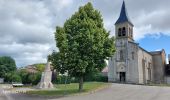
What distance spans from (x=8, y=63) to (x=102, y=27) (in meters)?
76.2

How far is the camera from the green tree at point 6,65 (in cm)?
9454

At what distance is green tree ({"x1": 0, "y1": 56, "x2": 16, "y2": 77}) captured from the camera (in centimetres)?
9454

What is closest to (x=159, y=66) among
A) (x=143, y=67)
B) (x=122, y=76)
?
(x=143, y=67)

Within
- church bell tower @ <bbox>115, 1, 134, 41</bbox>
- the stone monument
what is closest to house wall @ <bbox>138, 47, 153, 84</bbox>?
church bell tower @ <bbox>115, 1, 134, 41</bbox>

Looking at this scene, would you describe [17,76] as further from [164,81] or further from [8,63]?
[164,81]

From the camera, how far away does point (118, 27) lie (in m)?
62.0

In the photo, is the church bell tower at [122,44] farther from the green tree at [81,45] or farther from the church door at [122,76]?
the green tree at [81,45]

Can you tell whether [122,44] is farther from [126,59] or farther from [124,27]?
[124,27]

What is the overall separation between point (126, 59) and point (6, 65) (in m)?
58.0

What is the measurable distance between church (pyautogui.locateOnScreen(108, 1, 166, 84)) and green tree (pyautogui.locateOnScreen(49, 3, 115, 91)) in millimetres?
25759

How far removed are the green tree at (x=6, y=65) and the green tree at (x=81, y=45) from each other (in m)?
71.4

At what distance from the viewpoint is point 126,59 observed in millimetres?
57719

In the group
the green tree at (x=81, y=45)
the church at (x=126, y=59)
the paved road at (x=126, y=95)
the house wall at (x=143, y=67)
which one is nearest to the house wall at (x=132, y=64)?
the church at (x=126, y=59)

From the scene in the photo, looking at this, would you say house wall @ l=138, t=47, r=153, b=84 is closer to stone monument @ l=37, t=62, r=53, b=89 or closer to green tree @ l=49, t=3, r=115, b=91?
stone monument @ l=37, t=62, r=53, b=89
